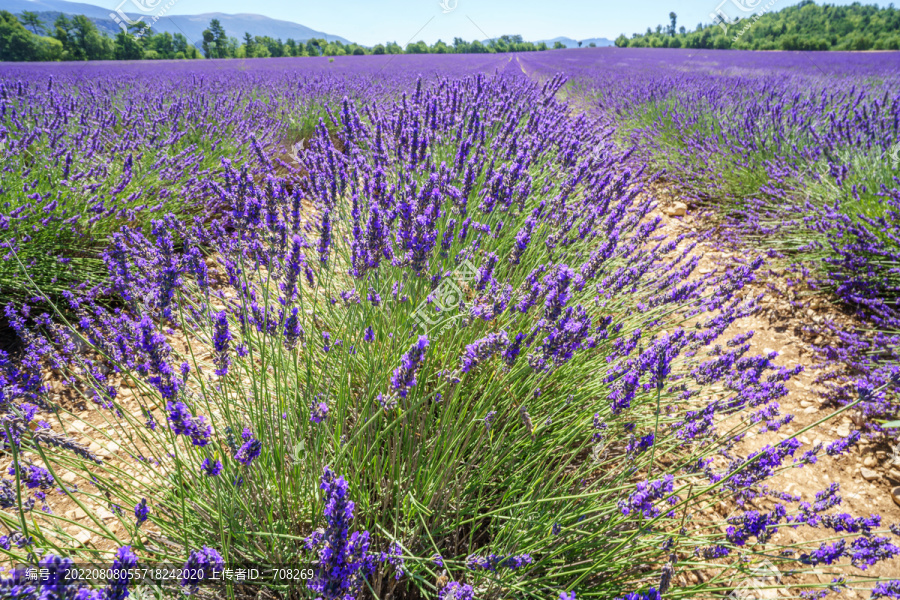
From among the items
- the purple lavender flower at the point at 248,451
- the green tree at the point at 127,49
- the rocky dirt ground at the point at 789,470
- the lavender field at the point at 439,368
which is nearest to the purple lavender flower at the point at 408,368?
the lavender field at the point at 439,368

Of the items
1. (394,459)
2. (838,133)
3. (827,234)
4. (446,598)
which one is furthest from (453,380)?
(838,133)

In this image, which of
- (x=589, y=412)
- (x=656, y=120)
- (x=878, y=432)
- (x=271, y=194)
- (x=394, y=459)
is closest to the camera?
(x=394, y=459)

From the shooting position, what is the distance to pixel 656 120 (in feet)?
23.2

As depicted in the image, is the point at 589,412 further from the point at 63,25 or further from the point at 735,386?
the point at 63,25

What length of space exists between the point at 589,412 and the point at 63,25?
37310 millimetres

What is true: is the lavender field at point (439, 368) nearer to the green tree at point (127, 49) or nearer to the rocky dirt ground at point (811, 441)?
the rocky dirt ground at point (811, 441)

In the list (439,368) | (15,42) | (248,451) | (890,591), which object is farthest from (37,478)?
(15,42)

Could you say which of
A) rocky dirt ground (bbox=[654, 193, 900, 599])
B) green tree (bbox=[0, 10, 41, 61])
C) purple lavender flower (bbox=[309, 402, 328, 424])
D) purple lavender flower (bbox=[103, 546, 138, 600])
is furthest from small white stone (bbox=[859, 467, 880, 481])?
green tree (bbox=[0, 10, 41, 61])

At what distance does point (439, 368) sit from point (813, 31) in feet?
136

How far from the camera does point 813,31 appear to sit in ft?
92.0

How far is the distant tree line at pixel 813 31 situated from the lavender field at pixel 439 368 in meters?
30.3

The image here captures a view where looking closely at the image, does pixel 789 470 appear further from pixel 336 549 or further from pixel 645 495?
pixel 336 549

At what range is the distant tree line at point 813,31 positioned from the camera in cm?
2606

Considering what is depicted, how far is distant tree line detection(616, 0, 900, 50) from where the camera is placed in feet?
85.5
